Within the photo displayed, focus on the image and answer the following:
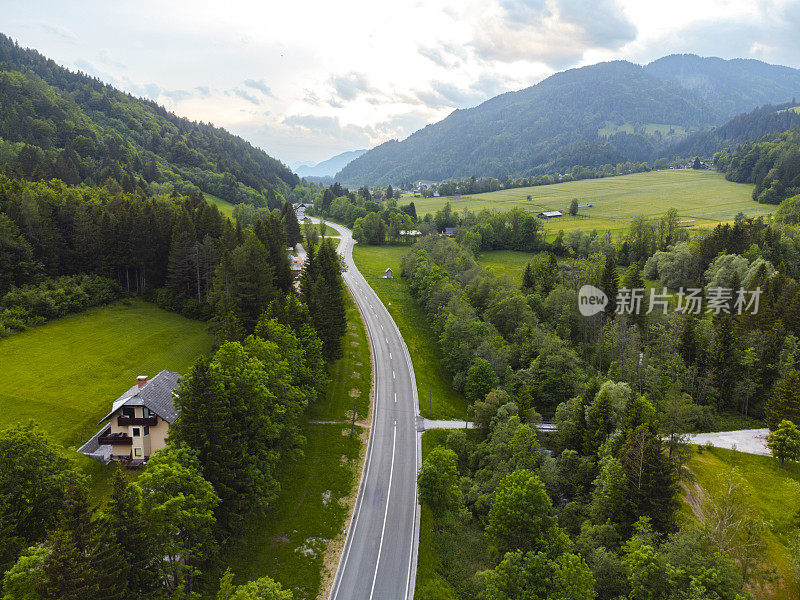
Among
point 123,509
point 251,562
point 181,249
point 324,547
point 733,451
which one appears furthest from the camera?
point 181,249

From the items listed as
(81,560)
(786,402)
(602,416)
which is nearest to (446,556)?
(602,416)

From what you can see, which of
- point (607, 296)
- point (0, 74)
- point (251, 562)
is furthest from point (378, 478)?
point (0, 74)

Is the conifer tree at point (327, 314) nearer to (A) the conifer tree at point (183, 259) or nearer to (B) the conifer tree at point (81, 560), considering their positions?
(A) the conifer tree at point (183, 259)

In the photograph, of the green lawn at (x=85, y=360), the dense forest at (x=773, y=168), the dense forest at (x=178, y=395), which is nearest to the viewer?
the dense forest at (x=178, y=395)

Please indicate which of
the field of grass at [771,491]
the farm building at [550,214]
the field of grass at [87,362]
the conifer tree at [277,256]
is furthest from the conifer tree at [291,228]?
the farm building at [550,214]

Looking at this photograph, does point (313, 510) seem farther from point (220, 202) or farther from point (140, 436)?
point (220, 202)

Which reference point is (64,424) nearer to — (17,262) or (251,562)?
(251,562)

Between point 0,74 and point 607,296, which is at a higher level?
point 0,74
